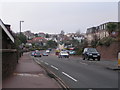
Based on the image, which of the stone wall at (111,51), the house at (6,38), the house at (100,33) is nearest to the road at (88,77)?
the house at (6,38)

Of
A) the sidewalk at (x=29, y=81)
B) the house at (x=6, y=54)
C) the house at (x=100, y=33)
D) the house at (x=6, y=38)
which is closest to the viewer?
the sidewalk at (x=29, y=81)

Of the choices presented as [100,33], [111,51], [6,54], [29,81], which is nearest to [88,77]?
[29,81]

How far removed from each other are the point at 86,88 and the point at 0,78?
4113 millimetres

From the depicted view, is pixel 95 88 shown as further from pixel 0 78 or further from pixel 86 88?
pixel 0 78

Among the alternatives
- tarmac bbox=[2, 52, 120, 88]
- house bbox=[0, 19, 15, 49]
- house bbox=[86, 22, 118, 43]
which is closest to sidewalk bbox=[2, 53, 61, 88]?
tarmac bbox=[2, 52, 120, 88]

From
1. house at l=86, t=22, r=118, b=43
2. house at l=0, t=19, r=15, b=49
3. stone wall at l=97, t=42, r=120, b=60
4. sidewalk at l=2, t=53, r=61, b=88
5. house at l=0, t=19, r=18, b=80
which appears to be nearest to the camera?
sidewalk at l=2, t=53, r=61, b=88

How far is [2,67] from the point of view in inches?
511

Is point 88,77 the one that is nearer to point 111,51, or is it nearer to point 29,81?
point 29,81

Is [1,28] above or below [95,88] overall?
above

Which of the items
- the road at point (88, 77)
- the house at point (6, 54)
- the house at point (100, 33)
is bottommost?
the road at point (88, 77)

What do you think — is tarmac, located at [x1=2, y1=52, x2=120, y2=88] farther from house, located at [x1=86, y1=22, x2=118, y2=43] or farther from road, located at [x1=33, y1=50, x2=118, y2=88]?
house, located at [x1=86, y1=22, x2=118, y2=43]

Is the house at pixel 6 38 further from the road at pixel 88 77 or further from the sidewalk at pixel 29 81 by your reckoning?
the sidewalk at pixel 29 81

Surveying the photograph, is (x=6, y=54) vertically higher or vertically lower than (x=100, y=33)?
lower

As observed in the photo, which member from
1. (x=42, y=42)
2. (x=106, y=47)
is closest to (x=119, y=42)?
(x=106, y=47)
